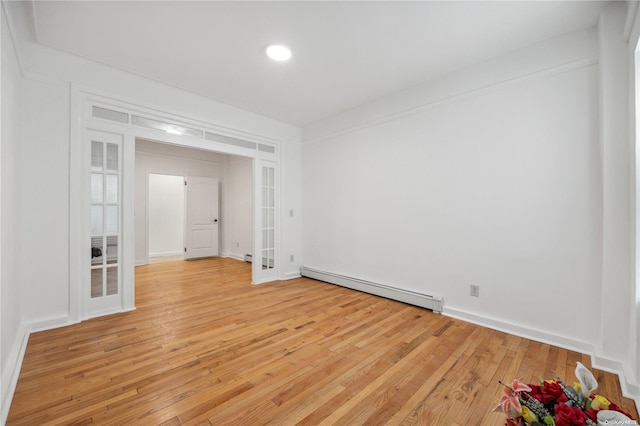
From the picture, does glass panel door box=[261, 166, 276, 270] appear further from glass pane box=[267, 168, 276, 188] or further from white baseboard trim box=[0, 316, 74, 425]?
white baseboard trim box=[0, 316, 74, 425]

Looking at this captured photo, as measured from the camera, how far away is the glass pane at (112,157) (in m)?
3.13

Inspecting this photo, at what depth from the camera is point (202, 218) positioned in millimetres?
7004

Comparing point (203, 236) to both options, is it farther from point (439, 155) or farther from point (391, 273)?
point (439, 155)

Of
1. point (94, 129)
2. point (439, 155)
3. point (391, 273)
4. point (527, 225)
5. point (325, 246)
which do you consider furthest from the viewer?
point (325, 246)

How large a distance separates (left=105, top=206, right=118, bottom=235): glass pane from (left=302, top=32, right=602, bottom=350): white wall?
10.3ft

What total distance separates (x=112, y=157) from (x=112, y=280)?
142cm

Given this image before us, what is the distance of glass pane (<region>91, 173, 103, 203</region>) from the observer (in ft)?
9.93

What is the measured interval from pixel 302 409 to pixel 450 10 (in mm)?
3072

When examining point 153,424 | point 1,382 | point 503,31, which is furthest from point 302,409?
point 503,31

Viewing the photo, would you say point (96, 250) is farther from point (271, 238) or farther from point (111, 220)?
point (271, 238)

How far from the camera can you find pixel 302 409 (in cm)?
163

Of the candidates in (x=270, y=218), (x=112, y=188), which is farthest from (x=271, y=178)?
(x=112, y=188)

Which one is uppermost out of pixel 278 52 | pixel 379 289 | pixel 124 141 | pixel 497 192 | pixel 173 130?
pixel 278 52

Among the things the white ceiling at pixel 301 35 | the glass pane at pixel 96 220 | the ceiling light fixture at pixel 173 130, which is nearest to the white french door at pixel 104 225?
the glass pane at pixel 96 220
